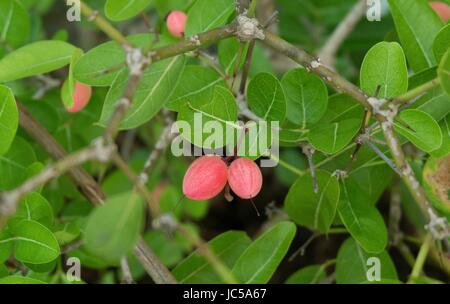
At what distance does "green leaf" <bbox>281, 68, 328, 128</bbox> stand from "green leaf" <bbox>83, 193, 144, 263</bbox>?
609 millimetres

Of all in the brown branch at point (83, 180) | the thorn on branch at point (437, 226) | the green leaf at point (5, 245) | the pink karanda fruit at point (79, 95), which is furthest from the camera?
the pink karanda fruit at point (79, 95)

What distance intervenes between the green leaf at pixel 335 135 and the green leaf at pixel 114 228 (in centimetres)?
52

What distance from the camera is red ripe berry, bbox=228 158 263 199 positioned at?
1.36 m

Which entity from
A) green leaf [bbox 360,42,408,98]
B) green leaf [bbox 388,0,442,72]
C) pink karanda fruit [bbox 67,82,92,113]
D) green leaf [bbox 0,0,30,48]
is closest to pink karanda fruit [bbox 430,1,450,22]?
green leaf [bbox 388,0,442,72]

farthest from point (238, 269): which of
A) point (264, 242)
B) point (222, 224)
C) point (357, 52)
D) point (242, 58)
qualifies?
point (357, 52)

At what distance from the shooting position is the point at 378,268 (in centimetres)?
167

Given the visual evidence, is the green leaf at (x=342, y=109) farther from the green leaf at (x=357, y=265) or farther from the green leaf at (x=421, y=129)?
the green leaf at (x=357, y=265)

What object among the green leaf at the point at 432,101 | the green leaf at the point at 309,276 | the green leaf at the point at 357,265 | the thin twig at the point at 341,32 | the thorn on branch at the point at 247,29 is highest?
the thin twig at the point at 341,32

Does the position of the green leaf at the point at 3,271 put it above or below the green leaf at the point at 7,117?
below

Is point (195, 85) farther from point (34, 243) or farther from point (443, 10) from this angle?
point (443, 10)

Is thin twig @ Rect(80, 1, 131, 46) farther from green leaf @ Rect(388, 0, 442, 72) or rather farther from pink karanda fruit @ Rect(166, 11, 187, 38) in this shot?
green leaf @ Rect(388, 0, 442, 72)

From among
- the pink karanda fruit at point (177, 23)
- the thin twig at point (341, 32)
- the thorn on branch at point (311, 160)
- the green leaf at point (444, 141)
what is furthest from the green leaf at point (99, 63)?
the thin twig at point (341, 32)

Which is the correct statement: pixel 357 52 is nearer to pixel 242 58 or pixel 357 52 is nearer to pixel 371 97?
pixel 242 58

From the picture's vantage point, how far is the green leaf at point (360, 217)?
1.57m
